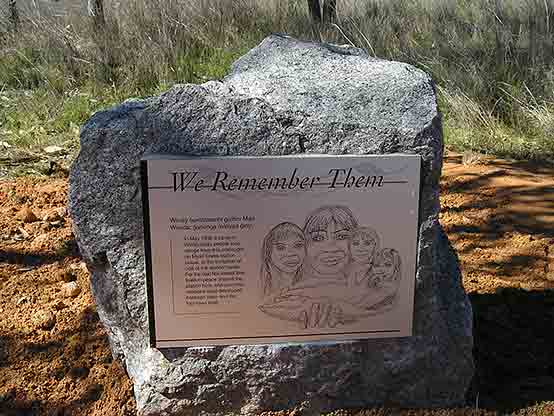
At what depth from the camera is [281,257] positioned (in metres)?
2.12

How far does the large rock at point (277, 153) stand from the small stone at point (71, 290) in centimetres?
70

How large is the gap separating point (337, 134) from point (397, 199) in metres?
0.27

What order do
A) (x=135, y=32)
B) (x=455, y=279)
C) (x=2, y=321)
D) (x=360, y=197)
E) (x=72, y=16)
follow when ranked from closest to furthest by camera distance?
(x=360, y=197) < (x=455, y=279) < (x=2, y=321) < (x=135, y=32) < (x=72, y=16)

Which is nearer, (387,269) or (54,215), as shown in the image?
(387,269)

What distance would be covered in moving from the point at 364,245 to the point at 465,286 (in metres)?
1.13

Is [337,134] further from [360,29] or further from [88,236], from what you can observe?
[360,29]

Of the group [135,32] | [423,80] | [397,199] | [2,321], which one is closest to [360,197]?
[397,199]

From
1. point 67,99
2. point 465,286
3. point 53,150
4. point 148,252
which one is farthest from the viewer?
point 67,99

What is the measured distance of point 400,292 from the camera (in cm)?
219

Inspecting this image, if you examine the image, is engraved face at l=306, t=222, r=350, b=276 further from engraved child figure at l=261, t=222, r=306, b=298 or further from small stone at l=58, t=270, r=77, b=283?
small stone at l=58, t=270, r=77, b=283

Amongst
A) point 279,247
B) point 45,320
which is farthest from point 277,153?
point 45,320

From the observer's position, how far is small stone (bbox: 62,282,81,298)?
2934mm

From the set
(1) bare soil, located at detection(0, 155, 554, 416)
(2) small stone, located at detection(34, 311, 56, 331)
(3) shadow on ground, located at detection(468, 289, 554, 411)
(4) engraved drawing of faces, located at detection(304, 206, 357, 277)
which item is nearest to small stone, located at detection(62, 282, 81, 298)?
(1) bare soil, located at detection(0, 155, 554, 416)

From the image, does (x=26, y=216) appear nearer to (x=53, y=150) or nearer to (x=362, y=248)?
(x=53, y=150)
